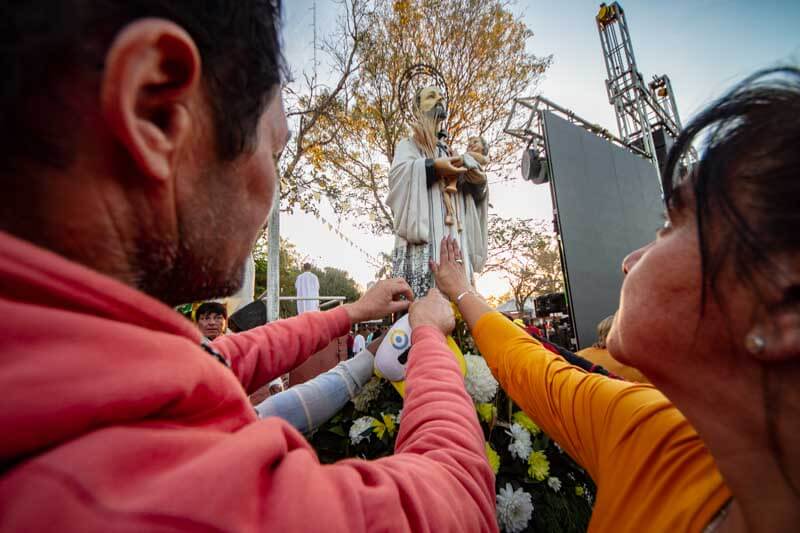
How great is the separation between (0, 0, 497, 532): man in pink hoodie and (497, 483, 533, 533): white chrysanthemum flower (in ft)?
3.55

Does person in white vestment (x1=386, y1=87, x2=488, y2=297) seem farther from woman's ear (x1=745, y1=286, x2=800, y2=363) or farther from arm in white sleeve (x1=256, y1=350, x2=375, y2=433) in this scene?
woman's ear (x1=745, y1=286, x2=800, y2=363)

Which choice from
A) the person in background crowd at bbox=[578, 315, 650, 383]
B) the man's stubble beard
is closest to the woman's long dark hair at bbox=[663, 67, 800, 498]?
the man's stubble beard

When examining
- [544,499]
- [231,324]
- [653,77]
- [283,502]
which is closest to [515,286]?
[653,77]

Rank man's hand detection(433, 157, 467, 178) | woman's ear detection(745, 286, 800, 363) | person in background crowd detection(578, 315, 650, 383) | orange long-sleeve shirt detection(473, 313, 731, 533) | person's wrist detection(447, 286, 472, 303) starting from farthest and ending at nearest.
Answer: person in background crowd detection(578, 315, 650, 383), man's hand detection(433, 157, 467, 178), person's wrist detection(447, 286, 472, 303), orange long-sleeve shirt detection(473, 313, 731, 533), woman's ear detection(745, 286, 800, 363)

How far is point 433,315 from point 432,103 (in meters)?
2.59

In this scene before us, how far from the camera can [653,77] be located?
31.8ft

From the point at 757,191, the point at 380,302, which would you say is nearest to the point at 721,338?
the point at 757,191

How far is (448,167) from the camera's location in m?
2.83

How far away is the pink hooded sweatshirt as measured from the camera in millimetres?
321

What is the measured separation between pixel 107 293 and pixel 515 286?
22251 mm

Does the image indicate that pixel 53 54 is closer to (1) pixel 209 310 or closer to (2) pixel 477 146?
(2) pixel 477 146

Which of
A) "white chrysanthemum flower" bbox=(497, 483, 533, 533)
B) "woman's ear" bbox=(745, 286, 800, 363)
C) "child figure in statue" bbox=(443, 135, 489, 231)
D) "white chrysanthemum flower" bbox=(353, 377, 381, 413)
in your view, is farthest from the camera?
"child figure in statue" bbox=(443, 135, 489, 231)

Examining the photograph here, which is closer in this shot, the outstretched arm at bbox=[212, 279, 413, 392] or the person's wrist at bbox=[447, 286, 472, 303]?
the outstretched arm at bbox=[212, 279, 413, 392]

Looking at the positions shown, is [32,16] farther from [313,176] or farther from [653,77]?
[653,77]
